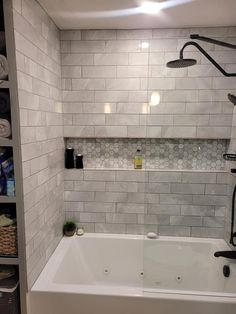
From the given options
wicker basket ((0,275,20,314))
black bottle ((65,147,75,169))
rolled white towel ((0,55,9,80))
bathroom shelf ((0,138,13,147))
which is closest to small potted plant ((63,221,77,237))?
black bottle ((65,147,75,169))

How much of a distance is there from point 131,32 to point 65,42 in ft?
1.89

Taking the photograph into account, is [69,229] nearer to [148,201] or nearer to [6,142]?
[148,201]

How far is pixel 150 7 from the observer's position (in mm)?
1642

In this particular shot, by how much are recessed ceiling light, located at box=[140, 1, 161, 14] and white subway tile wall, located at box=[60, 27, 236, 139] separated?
1.07 ft

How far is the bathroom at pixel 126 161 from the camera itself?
154 cm

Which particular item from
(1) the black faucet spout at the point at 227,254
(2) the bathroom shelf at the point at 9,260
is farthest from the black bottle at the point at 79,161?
(1) the black faucet spout at the point at 227,254

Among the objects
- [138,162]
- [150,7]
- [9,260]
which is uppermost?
[150,7]

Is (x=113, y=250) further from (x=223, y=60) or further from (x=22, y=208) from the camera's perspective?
(x=223, y=60)

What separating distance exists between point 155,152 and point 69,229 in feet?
3.52

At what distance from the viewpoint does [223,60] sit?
2012mm

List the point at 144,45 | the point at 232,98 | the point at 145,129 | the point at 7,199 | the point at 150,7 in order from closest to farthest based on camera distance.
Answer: the point at 7,199
the point at 150,7
the point at 232,98
the point at 144,45
the point at 145,129

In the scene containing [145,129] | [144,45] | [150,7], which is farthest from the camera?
[145,129]

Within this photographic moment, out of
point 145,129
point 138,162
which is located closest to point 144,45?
point 145,129

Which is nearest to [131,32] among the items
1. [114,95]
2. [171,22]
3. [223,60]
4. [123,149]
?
[171,22]
